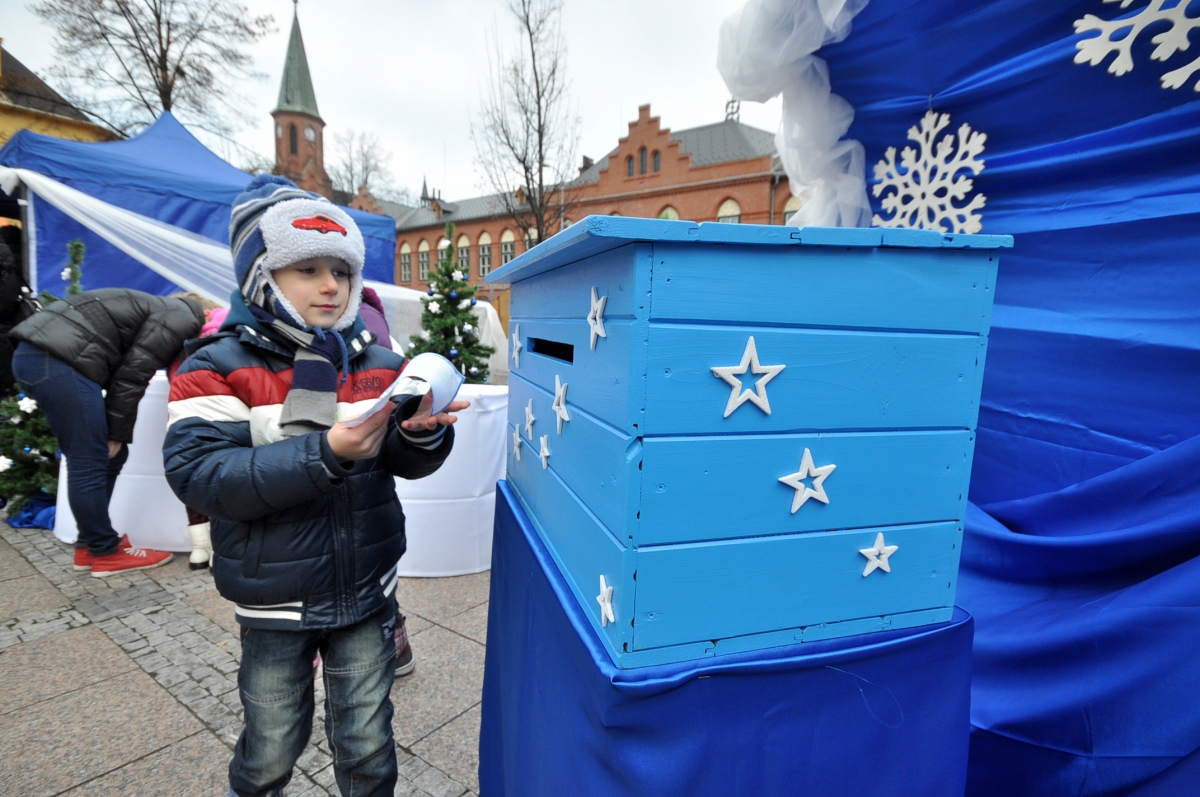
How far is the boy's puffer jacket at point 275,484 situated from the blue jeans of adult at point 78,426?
2615mm

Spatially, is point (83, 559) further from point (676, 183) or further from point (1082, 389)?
point (676, 183)

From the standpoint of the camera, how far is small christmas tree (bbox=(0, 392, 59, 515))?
4047 mm

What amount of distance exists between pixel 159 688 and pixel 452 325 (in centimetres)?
337

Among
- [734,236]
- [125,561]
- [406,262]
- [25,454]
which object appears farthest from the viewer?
[406,262]

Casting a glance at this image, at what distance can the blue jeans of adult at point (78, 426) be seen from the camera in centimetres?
321

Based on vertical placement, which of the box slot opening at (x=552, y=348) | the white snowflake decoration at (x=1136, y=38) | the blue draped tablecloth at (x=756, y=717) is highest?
the white snowflake decoration at (x=1136, y=38)

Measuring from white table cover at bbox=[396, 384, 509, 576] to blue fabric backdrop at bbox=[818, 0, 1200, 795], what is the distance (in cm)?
246

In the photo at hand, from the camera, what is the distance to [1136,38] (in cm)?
143

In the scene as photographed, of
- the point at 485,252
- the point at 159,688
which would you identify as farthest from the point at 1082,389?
the point at 485,252

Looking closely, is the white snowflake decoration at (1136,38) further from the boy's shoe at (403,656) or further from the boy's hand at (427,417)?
the boy's shoe at (403,656)

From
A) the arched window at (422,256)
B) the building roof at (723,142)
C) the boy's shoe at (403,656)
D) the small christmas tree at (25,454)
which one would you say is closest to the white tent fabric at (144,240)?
the small christmas tree at (25,454)

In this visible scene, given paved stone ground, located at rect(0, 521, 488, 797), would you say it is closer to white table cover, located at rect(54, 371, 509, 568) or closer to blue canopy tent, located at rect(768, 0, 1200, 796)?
white table cover, located at rect(54, 371, 509, 568)

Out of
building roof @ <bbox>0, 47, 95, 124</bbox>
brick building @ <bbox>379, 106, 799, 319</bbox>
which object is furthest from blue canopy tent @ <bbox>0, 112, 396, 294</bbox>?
brick building @ <bbox>379, 106, 799, 319</bbox>

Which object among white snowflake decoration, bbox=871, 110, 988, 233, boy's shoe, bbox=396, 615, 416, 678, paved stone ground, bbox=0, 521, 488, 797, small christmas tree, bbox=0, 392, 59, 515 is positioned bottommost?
paved stone ground, bbox=0, 521, 488, 797
